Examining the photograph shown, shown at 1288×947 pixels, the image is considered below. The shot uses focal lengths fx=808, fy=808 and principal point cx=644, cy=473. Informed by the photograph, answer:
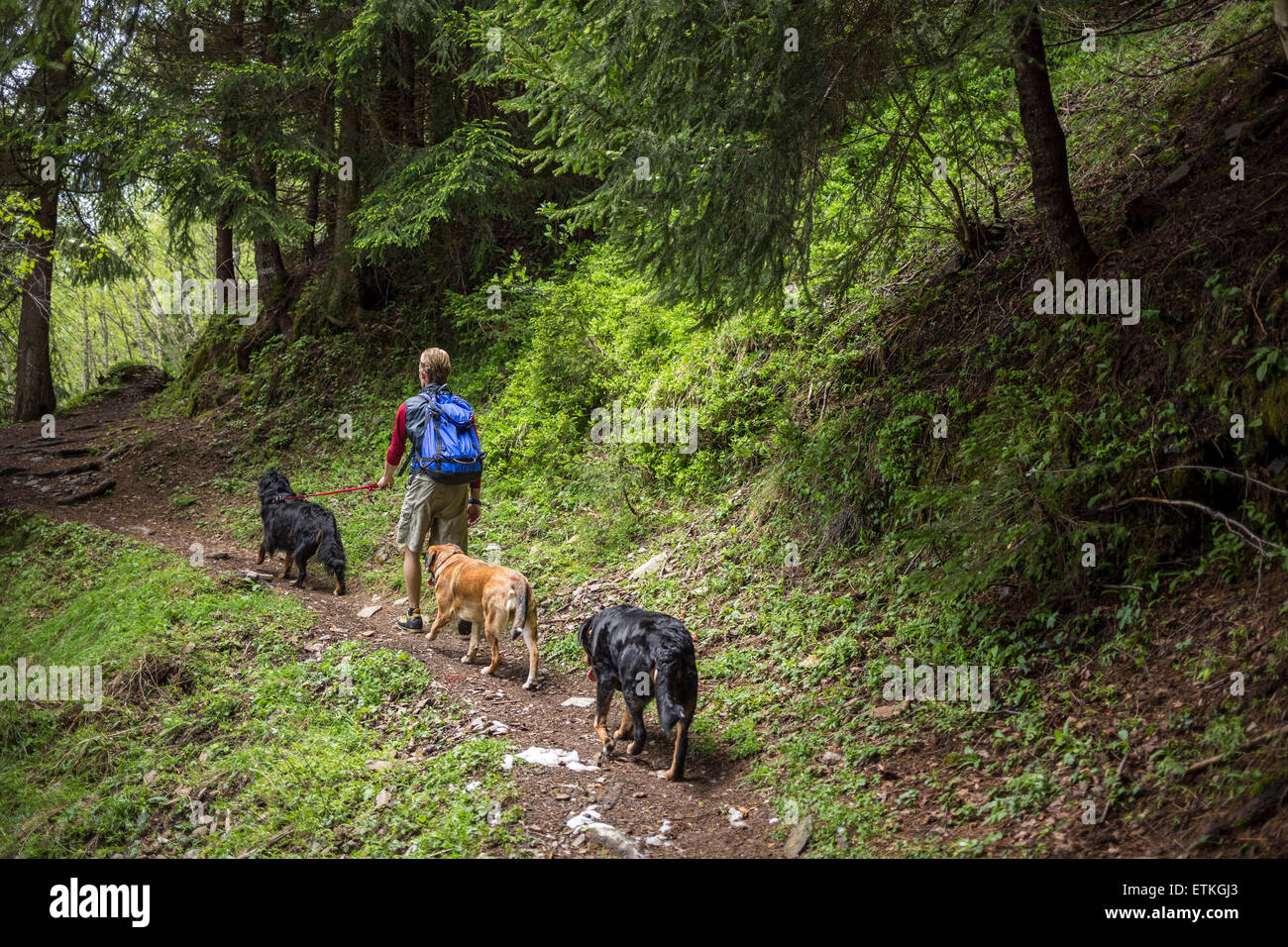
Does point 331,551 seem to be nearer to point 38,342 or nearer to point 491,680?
point 491,680

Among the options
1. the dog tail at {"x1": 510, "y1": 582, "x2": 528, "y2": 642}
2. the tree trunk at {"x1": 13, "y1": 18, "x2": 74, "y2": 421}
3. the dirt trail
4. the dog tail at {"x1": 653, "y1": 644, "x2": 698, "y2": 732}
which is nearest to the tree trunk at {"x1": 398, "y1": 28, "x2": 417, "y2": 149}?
the dirt trail

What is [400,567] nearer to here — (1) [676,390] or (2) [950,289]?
(1) [676,390]

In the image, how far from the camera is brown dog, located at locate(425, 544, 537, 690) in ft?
23.1

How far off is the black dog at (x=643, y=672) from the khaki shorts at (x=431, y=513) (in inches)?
108

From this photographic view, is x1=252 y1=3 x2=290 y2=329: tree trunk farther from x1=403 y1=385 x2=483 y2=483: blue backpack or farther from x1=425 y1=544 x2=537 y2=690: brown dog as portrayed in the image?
x1=425 y1=544 x2=537 y2=690: brown dog

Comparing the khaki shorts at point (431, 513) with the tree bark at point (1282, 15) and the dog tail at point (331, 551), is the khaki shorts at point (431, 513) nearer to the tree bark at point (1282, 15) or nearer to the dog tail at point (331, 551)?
the dog tail at point (331, 551)

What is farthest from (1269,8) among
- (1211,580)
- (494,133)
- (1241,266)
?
(494,133)

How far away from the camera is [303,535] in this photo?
389 inches

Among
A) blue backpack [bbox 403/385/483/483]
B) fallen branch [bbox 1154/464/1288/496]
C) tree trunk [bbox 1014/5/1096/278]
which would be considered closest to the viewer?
fallen branch [bbox 1154/464/1288/496]

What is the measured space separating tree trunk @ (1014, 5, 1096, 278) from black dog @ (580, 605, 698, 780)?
4448mm

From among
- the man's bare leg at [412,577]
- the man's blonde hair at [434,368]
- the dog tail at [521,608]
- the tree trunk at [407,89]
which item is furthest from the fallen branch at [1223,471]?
the tree trunk at [407,89]

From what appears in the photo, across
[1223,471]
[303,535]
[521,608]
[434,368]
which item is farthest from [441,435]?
[1223,471]

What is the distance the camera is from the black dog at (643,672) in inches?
210

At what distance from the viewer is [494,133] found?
13.9 meters
